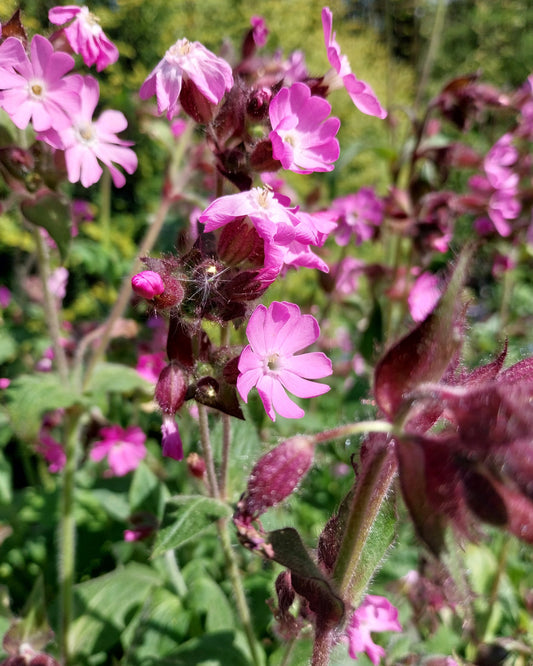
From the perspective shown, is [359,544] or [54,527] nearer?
[359,544]

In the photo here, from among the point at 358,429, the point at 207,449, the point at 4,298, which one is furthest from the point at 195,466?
the point at 4,298

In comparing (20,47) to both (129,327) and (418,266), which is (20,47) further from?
(418,266)

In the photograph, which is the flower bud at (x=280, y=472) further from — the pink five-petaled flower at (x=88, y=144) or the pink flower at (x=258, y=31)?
the pink flower at (x=258, y=31)

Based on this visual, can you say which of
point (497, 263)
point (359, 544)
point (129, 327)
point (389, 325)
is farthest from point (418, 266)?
point (359, 544)

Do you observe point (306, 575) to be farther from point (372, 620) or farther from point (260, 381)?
point (372, 620)

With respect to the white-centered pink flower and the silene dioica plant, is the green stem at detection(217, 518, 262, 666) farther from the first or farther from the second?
the white-centered pink flower

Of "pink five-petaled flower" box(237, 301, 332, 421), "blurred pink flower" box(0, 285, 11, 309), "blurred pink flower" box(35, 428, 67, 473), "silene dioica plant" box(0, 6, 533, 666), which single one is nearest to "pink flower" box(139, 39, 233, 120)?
"silene dioica plant" box(0, 6, 533, 666)
